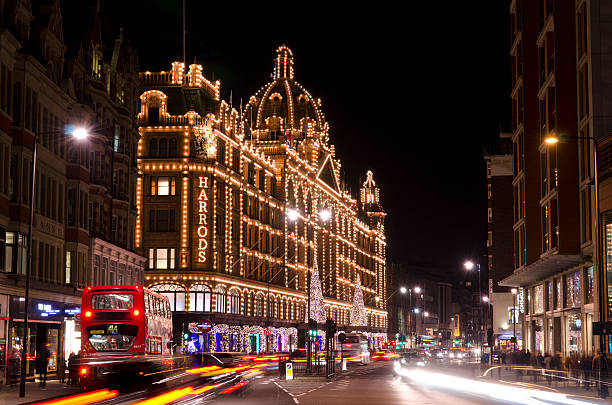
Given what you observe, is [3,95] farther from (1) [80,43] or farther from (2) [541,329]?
(2) [541,329]

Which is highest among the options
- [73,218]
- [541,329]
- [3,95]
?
[3,95]

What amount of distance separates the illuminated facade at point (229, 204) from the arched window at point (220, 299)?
15 cm

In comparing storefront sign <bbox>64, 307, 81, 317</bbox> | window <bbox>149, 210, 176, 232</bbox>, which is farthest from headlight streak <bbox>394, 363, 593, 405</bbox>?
window <bbox>149, 210, 176, 232</bbox>

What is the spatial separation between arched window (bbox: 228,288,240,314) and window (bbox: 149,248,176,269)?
825cm

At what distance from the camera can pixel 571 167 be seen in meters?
54.7

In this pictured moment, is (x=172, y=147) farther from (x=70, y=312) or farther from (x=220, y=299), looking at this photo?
(x=70, y=312)

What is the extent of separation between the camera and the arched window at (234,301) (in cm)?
10082

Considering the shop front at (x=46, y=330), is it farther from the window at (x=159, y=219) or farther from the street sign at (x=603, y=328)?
the window at (x=159, y=219)

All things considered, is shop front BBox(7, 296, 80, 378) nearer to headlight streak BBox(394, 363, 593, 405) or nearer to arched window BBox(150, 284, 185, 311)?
headlight streak BBox(394, 363, 593, 405)

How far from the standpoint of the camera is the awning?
181ft

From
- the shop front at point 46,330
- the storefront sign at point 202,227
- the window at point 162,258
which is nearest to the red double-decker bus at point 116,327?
the shop front at point 46,330

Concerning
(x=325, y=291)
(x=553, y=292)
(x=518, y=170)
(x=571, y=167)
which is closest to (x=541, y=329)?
(x=553, y=292)

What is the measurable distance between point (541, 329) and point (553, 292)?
23.5ft

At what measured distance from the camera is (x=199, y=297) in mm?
95875
